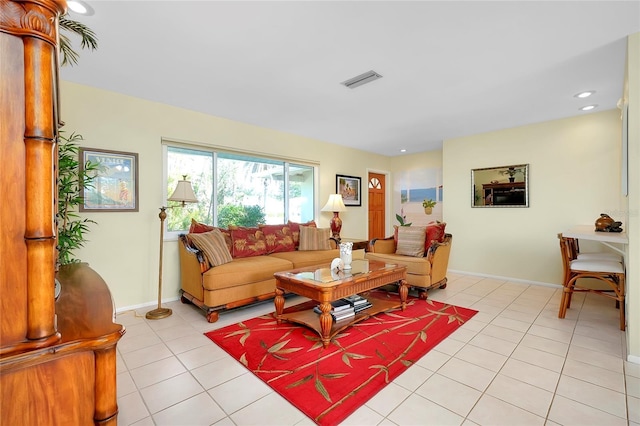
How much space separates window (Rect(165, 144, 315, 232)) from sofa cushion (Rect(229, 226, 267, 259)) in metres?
0.45

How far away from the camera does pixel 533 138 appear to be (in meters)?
4.32

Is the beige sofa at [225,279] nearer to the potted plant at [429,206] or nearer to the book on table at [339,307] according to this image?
the book on table at [339,307]

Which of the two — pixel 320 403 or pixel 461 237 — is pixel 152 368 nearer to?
pixel 320 403

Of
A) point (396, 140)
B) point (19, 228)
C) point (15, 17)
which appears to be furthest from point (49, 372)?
point (396, 140)

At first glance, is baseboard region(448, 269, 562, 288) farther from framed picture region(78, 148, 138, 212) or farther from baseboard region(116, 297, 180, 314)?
framed picture region(78, 148, 138, 212)

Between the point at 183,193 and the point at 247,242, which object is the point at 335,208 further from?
the point at 183,193

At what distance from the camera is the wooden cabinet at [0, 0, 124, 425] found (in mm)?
644

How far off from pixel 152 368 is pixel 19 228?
1882 millimetres

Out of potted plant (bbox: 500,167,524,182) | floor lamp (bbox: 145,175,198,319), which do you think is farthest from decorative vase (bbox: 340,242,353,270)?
potted plant (bbox: 500,167,524,182)

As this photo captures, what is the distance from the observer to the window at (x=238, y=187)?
3.83 m

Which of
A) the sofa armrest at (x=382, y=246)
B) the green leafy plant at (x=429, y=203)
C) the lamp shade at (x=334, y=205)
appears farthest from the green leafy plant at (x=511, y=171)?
the lamp shade at (x=334, y=205)

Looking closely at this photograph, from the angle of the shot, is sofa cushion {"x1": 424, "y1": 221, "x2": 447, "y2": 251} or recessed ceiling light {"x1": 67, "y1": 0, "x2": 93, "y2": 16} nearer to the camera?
recessed ceiling light {"x1": 67, "y1": 0, "x2": 93, "y2": 16}

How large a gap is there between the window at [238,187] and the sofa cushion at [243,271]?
0.95 m

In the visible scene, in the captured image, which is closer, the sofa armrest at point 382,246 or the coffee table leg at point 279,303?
the coffee table leg at point 279,303
